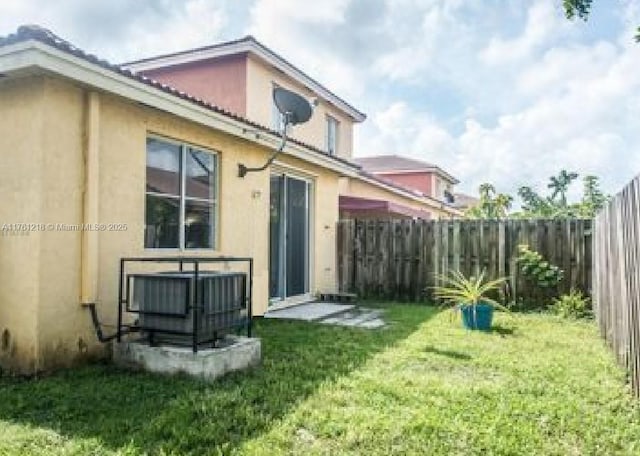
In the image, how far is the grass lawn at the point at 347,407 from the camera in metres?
3.76

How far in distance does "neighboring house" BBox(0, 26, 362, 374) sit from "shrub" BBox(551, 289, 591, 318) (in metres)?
7.46

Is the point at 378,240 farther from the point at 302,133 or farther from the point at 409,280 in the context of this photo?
the point at 302,133

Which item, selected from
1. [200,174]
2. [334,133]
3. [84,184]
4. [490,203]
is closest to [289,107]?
[200,174]

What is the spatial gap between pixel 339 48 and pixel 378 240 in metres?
5.27

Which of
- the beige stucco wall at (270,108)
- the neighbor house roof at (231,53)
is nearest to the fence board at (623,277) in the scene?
the beige stucco wall at (270,108)

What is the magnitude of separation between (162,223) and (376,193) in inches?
592

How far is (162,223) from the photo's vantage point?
25.0 ft

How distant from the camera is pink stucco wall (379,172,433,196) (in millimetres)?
33000

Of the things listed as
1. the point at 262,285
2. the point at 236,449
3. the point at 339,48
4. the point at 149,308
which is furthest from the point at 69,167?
the point at 339,48

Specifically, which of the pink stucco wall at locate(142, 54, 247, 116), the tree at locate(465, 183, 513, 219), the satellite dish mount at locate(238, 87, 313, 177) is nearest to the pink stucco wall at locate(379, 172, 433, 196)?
the tree at locate(465, 183, 513, 219)

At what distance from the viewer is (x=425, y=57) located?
1245cm

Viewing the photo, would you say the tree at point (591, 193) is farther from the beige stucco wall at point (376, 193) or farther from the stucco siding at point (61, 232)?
the stucco siding at point (61, 232)

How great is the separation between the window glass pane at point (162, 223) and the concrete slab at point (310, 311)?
3174 mm

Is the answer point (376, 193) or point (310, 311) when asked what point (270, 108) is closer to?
point (310, 311)
